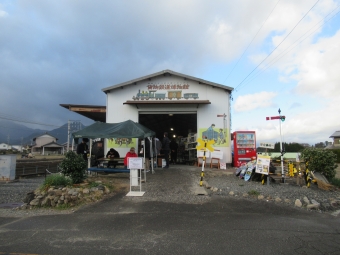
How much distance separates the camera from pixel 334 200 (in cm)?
814

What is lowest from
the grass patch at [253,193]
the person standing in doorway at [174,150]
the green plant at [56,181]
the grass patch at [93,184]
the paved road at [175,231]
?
the paved road at [175,231]

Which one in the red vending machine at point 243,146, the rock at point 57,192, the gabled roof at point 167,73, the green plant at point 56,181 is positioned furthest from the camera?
the gabled roof at point 167,73

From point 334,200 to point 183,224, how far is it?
5.47m

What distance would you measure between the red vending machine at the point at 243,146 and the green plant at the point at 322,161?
17.6 feet

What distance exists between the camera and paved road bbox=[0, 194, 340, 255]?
4543mm

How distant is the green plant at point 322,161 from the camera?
10430 millimetres

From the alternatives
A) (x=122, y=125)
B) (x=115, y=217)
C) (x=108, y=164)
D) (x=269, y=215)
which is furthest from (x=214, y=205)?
(x=108, y=164)

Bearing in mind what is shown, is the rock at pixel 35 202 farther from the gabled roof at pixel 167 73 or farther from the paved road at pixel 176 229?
the gabled roof at pixel 167 73

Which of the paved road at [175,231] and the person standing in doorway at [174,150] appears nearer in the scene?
the paved road at [175,231]

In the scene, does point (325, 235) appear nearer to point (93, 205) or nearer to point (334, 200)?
point (334, 200)

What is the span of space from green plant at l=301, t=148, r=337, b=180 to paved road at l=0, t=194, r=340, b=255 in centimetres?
414

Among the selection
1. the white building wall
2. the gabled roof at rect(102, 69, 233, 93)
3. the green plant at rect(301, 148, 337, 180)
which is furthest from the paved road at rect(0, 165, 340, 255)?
the gabled roof at rect(102, 69, 233, 93)

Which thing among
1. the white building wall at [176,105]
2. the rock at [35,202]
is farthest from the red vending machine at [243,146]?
the rock at [35,202]

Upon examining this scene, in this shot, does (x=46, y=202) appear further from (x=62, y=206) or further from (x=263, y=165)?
(x=263, y=165)
